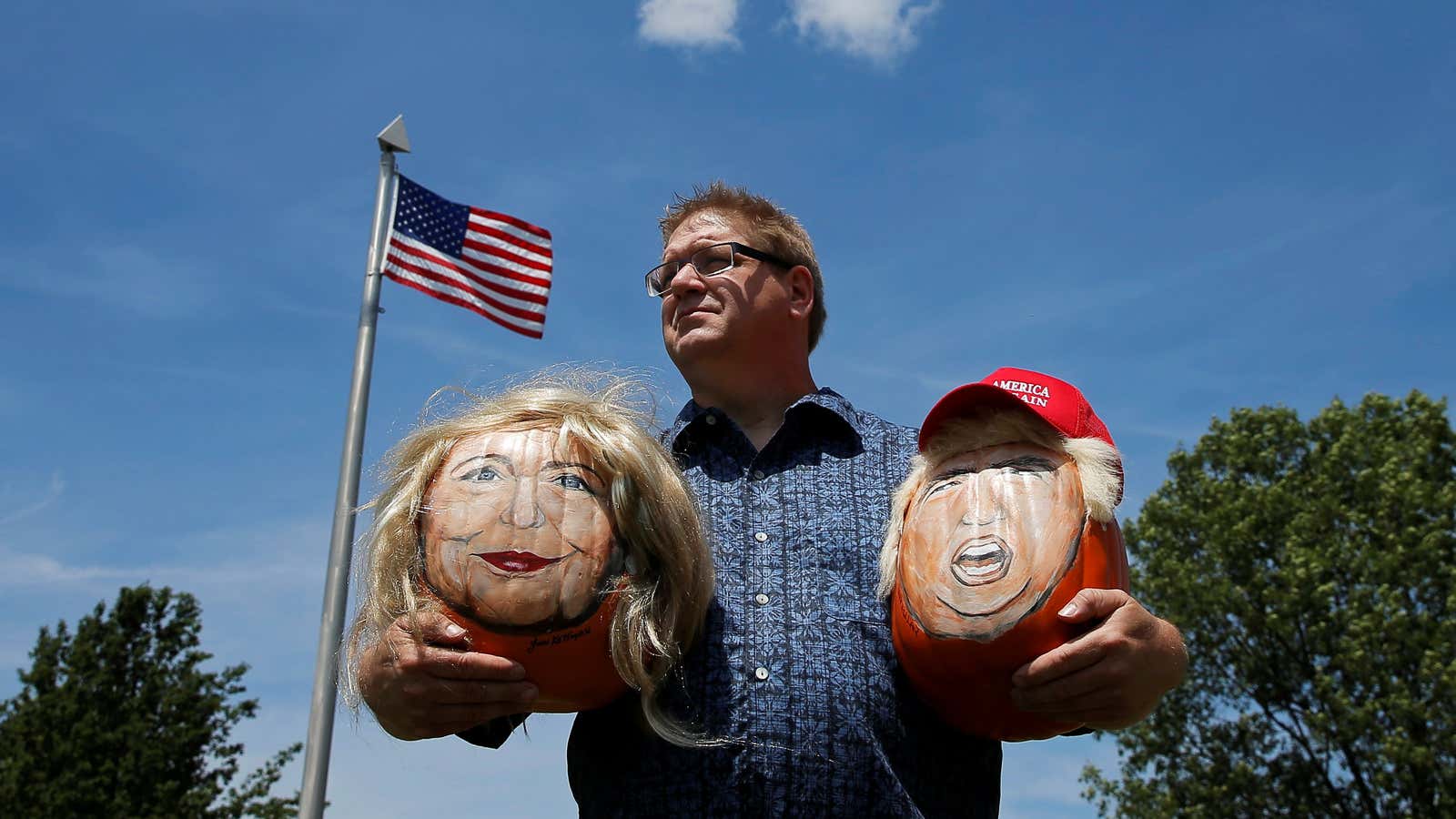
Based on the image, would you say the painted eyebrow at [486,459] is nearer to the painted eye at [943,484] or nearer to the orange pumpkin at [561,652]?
the orange pumpkin at [561,652]

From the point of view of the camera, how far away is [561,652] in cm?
245

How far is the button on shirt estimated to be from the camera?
2568mm

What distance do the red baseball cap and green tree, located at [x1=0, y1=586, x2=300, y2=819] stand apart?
15685mm

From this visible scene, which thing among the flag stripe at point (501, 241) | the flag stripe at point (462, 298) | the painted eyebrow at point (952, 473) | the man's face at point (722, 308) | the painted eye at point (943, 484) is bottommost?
the painted eye at point (943, 484)

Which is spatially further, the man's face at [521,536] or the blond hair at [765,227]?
the blond hair at [765,227]

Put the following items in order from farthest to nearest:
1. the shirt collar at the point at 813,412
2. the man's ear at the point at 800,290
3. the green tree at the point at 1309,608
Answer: the green tree at the point at 1309,608, the man's ear at the point at 800,290, the shirt collar at the point at 813,412

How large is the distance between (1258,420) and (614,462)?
55.9 feet

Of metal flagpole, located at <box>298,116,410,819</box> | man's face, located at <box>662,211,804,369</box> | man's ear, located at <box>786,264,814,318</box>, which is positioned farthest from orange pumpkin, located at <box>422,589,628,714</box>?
metal flagpole, located at <box>298,116,410,819</box>

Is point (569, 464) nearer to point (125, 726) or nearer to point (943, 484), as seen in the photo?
point (943, 484)

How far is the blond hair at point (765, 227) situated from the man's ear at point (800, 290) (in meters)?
0.03

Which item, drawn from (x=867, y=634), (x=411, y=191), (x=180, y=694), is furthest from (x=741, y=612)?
(x=180, y=694)

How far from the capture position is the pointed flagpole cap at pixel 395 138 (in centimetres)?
976

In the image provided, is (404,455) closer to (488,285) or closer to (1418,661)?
(488,285)
